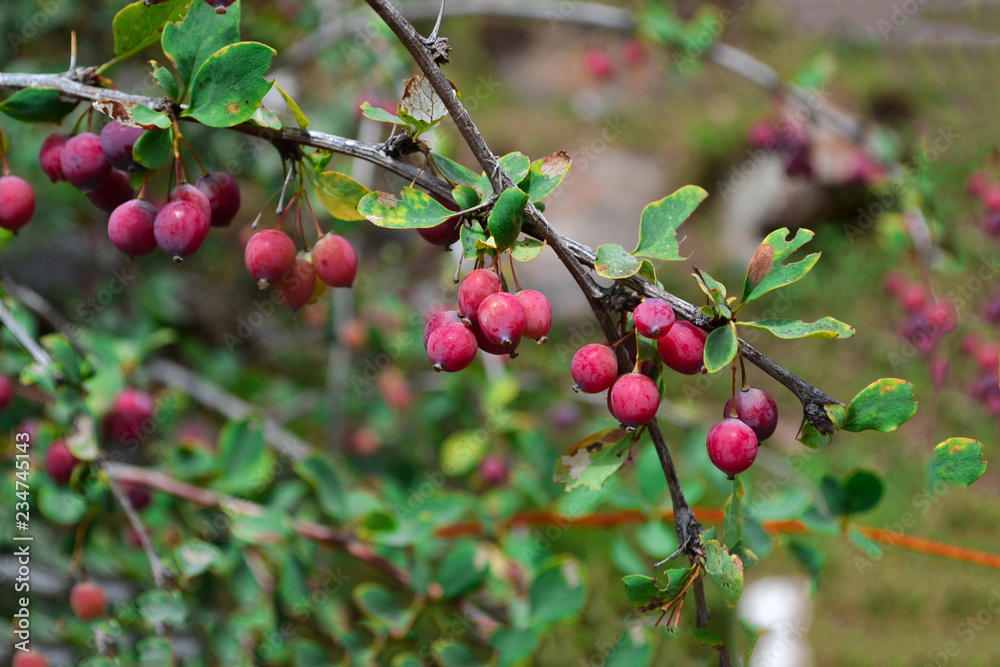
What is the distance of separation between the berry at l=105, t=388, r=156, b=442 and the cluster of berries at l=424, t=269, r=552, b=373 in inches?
40.9

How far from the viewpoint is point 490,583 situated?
1385 mm

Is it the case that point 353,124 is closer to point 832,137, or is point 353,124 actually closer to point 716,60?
point 716,60

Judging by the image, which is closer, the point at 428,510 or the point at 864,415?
the point at 864,415

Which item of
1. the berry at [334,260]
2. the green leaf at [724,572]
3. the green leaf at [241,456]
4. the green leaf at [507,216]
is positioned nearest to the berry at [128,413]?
the green leaf at [241,456]

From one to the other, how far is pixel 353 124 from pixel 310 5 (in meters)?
0.47

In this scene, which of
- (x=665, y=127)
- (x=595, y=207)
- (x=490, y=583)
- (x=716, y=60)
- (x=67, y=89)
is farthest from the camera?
(x=665, y=127)

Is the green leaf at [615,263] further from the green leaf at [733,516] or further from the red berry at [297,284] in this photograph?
the red berry at [297,284]

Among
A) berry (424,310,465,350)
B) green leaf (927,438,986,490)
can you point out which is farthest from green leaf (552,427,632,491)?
green leaf (927,438,986,490)

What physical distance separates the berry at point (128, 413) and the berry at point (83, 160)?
81cm

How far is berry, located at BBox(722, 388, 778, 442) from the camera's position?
626 mm

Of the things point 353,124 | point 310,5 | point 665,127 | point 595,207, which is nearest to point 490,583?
point 353,124

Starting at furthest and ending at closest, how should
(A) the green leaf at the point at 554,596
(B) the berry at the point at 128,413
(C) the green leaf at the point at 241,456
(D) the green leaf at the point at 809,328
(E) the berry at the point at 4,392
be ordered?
(B) the berry at the point at 128,413 → (C) the green leaf at the point at 241,456 → (A) the green leaf at the point at 554,596 → (E) the berry at the point at 4,392 → (D) the green leaf at the point at 809,328

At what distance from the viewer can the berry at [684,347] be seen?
614mm

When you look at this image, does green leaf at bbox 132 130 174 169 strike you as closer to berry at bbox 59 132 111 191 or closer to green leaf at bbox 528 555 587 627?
berry at bbox 59 132 111 191
